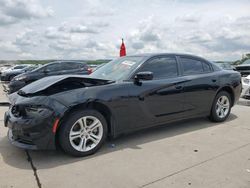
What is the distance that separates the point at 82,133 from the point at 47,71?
8958 mm

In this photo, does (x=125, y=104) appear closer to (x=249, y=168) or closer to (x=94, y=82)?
(x=94, y=82)

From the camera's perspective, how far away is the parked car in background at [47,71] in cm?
1067

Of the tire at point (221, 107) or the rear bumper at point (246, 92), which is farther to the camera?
the rear bumper at point (246, 92)

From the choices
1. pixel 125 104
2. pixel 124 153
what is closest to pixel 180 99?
pixel 125 104

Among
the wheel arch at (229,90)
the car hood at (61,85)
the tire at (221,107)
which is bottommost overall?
the tire at (221,107)

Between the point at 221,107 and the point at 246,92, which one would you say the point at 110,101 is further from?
the point at 246,92

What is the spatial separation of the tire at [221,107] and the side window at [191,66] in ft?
2.47

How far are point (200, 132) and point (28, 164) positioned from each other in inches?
119

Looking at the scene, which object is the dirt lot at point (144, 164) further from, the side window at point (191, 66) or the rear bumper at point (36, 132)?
the side window at point (191, 66)

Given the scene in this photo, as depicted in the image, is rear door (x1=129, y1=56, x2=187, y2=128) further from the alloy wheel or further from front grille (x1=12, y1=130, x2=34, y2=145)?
front grille (x1=12, y1=130, x2=34, y2=145)

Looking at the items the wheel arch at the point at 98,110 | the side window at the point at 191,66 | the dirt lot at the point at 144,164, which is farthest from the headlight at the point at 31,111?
the side window at the point at 191,66

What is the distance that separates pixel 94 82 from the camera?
3832mm

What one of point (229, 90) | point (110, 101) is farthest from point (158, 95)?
point (229, 90)

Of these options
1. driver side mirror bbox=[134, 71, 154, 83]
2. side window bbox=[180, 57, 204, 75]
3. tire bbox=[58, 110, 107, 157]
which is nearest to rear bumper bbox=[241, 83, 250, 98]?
side window bbox=[180, 57, 204, 75]
